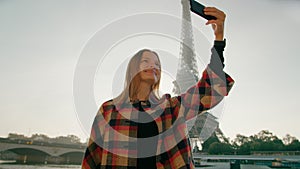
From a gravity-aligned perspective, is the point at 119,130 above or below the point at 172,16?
below

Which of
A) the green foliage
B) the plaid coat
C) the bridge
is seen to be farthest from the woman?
the green foliage

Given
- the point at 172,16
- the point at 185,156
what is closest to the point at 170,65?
the point at 172,16

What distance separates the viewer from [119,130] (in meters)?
0.61

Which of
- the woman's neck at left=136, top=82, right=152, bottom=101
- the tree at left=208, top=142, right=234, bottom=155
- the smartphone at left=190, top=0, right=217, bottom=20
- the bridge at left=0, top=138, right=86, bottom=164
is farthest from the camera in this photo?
the tree at left=208, top=142, right=234, bottom=155

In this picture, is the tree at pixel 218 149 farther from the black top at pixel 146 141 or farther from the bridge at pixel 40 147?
the black top at pixel 146 141

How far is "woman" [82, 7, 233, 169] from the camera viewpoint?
1.85ft

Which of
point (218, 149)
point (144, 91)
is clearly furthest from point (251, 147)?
point (144, 91)

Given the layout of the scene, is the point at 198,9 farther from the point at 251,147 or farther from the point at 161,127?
the point at 251,147

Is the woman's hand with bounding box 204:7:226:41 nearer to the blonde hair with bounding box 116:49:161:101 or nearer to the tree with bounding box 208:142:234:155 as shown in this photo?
the blonde hair with bounding box 116:49:161:101

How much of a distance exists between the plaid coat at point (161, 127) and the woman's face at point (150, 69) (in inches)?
2.2

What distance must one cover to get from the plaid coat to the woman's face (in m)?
0.06

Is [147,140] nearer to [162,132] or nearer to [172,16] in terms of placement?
[162,132]

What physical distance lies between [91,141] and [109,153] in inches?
3.0

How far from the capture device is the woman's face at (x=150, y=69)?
2.07 ft
